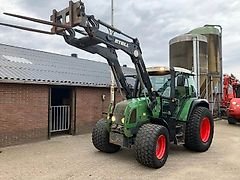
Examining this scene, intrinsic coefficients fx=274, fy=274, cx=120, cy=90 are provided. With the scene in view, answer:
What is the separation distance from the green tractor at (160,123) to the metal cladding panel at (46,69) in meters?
3.36

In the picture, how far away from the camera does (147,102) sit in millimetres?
7203

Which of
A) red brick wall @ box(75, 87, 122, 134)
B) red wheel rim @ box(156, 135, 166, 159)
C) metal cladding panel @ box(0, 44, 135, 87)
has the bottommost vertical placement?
red wheel rim @ box(156, 135, 166, 159)

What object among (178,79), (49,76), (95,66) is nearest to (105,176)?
(178,79)

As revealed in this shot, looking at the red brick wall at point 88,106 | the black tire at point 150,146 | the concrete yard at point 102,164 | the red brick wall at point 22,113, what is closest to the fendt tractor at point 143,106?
the black tire at point 150,146

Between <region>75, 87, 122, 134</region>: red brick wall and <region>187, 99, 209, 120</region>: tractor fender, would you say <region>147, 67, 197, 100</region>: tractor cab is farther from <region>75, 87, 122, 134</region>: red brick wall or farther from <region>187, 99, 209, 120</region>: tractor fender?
<region>75, 87, 122, 134</region>: red brick wall

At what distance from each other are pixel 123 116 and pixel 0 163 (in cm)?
318

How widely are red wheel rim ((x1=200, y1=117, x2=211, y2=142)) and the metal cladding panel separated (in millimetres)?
5129

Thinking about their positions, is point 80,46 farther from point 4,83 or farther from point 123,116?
point 4,83

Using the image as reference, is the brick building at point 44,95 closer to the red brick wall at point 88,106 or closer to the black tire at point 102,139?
the red brick wall at point 88,106

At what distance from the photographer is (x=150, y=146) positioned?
6121mm

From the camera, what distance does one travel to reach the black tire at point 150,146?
6133 mm

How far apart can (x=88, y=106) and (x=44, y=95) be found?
2422mm

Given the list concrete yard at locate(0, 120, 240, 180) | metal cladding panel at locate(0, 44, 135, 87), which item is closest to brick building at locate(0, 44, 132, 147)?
metal cladding panel at locate(0, 44, 135, 87)

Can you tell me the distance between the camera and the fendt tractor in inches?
234
